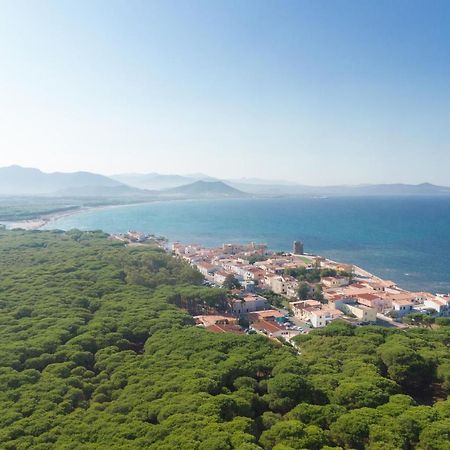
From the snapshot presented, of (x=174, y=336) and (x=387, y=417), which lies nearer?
(x=387, y=417)

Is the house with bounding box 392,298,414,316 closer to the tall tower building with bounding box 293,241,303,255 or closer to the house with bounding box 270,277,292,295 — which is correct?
the house with bounding box 270,277,292,295

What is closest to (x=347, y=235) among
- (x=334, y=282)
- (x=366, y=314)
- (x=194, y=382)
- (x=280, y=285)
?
(x=334, y=282)

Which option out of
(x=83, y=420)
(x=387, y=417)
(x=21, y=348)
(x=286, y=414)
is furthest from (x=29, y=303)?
(x=387, y=417)

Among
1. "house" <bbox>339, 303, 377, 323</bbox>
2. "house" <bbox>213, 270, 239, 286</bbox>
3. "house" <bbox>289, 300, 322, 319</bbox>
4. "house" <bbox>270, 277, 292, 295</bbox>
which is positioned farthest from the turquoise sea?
"house" <bbox>213, 270, 239, 286</bbox>

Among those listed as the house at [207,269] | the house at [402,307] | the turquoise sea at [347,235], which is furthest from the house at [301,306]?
the turquoise sea at [347,235]

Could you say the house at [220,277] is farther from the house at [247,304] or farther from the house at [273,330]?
the house at [273,330]

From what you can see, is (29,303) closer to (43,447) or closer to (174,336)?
(174,336)

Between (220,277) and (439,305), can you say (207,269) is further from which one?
(439,305)
